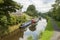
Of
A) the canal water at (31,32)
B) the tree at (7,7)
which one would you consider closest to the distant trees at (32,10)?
the canal water at (31,32)

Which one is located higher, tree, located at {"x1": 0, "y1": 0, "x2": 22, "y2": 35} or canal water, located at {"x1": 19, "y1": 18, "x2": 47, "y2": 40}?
tree, located at {"x1": 0, "y1": 0, "x2": 22, "y2": 35}

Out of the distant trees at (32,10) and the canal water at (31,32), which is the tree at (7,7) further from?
the distant trees at (32,10)

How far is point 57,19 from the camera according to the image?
36125mm

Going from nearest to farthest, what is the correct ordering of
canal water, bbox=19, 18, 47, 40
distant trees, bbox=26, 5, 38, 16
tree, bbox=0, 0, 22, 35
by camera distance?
canal water, bbox=19, 18, 47, 40, tree, bbox=0, 0, 22, 35, distant trees, bbox=26, 5, 38, 16

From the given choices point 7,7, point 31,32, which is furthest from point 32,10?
point 7,7

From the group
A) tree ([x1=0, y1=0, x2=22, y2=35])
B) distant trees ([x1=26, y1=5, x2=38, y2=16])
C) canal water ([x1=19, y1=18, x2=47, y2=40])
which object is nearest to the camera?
canal water ([x1=19, y1=18, x2=47, y2=40])

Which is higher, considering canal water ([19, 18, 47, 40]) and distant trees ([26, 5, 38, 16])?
canal water ([19, 18, 47, 40])

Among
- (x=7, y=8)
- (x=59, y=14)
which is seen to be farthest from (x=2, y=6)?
(x=59, y=14)

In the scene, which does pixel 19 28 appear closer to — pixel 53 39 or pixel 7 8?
pixel 7 8

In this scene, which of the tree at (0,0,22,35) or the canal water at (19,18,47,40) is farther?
the tree at (0,0,22,35)

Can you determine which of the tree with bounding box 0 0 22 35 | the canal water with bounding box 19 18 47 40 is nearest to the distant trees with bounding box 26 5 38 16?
the canal water with bounding box 19 18 47 40

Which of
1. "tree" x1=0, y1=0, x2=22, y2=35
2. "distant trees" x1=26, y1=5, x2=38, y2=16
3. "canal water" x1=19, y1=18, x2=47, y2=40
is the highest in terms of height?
"tree" x1=0, y1=0, x2=22, y2=35

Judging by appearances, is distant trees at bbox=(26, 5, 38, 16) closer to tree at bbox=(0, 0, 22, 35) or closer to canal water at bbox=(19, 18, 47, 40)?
canal water at bbox=(19, 18, 47, 40)

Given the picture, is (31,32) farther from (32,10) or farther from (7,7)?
(32,10)
